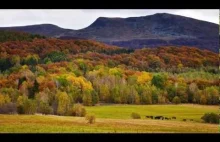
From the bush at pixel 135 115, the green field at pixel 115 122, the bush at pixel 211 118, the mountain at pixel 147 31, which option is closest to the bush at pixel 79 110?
the green field at pixel 115 122

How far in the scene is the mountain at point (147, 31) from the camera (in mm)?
9383

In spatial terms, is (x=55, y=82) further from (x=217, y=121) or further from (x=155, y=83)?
(x=217, y=121)

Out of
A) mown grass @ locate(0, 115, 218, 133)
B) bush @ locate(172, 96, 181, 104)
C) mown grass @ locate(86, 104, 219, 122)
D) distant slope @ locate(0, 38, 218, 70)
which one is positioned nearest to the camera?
mown grass @ locate(0, 115, 218, 133)

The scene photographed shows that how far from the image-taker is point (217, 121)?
357 inches

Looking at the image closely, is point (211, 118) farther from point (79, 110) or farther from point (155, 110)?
point (79, 110)

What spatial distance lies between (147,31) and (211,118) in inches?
86.8

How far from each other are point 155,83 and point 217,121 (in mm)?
1405

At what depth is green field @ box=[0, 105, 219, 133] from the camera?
9055 mm

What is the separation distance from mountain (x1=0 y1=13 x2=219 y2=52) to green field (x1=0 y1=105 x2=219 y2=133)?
1308 millimetres

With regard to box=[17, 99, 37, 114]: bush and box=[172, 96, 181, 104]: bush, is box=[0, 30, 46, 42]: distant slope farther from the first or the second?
box=[172, 96, 181, 104]: bush

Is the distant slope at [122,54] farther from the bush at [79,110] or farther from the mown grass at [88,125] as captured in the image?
the mown grass at [88,125]

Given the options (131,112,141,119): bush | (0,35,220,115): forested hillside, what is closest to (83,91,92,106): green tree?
(0,35,220,115): forested hillside

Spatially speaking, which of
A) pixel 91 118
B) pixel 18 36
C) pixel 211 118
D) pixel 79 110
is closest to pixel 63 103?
pixel 79 110

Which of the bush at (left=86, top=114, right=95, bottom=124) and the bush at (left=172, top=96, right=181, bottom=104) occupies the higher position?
the bush at (left=172, top=96, right=181, bottom=104)
